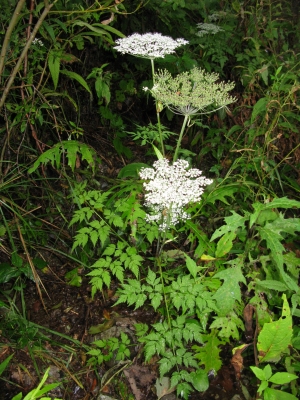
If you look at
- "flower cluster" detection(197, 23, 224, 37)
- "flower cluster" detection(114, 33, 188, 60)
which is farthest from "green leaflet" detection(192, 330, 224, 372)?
"flower cluster" detection(197, 23, 224, 37)

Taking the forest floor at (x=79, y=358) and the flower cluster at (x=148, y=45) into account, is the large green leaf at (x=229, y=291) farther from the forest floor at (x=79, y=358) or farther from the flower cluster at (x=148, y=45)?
the flower cluster at (x=148, y=45)

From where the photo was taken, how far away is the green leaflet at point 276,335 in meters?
1.91

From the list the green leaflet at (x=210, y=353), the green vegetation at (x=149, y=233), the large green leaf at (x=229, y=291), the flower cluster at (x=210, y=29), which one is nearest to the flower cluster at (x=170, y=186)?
the green vegetation at (x=149, y=233)

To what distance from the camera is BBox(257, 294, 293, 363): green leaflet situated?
1.91m

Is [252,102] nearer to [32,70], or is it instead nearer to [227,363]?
[32,70]

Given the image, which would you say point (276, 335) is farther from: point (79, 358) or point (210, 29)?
point (210, 29)

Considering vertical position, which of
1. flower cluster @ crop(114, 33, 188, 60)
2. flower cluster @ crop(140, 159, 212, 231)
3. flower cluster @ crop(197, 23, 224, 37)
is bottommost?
flower cluster @ crop(140, 159, 212, 231)

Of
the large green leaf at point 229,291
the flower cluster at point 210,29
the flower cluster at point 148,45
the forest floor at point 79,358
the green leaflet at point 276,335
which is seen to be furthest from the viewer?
the flower cluster at point 210,29

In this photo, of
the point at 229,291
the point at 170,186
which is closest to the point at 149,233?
the point at 170,186

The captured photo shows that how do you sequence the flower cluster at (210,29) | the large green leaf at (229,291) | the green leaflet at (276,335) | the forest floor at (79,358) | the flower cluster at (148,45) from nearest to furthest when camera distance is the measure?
the green leaflet at (276,335)
the large green leaf at (229,291)
the forest floor at (79,358)
the flower cluster at (148,45)
the flower cluster at (210,29)

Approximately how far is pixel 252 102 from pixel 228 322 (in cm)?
235

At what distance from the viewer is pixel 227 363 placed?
8.13 ft

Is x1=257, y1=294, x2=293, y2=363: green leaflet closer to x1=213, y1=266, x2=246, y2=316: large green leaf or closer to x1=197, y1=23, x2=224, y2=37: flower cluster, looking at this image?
x1=213, y1=266, x2=246, y2=316: large green leaf

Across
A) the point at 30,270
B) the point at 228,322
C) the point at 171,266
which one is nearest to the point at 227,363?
the point at 228,322
